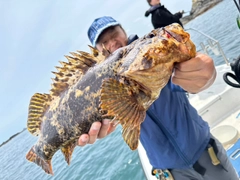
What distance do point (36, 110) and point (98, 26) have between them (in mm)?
2000

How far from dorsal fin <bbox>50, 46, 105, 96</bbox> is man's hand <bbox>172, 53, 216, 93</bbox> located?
970mm

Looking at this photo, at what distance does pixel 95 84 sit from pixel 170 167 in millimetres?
1803

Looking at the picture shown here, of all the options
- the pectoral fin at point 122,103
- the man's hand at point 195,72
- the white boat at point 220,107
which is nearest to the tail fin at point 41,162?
the pectoral fin at point 122,103

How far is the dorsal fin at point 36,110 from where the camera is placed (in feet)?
10.7

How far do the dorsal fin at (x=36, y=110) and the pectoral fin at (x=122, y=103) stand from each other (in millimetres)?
1088

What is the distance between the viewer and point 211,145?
3707mm

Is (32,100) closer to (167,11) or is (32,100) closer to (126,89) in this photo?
(126,89)

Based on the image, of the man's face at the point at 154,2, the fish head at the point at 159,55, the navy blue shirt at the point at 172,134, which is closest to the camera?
the fish head at the point at 159,55

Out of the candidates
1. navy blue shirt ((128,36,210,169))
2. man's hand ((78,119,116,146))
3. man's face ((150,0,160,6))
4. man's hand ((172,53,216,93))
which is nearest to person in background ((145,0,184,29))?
man's face ((150,0,160,6))

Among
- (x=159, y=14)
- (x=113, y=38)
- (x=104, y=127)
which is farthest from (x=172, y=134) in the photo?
(x=159, y=14)

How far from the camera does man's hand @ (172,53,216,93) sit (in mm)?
2381

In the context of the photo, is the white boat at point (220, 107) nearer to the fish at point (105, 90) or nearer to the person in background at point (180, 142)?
the person in background at point (180, 142)

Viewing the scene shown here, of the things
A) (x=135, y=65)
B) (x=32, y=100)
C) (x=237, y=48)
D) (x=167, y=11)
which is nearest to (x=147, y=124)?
(x=135, y=65)

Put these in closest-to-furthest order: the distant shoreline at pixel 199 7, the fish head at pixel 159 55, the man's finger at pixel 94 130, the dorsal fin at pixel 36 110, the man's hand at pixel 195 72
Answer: the fish head at pixel 159 55
the man's hand at pixel 195 72
the man's finger at pixel 94 130
the dorsal fin at pixel 36 110
the distant shoreline at pixel 199 7
